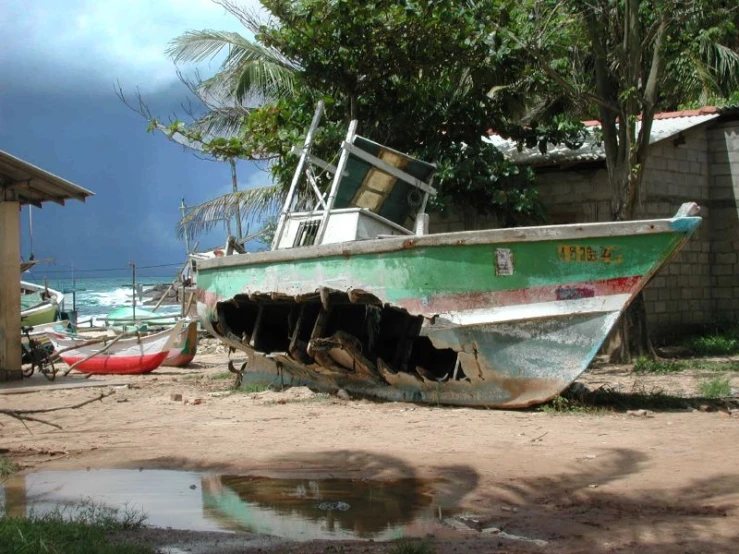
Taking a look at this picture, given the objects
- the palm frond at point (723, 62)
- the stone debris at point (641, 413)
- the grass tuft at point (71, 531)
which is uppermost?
the palm frond at point (723, 62)

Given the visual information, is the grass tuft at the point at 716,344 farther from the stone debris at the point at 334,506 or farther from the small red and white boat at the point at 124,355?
the stone debris at the point at 334,506

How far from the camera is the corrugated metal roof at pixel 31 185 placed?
41.7 feet

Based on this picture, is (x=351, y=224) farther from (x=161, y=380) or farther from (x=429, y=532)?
(x=429, y=532)

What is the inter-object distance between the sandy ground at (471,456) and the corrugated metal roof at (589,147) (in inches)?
189

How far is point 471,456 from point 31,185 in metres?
8.84

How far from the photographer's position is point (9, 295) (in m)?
12.7

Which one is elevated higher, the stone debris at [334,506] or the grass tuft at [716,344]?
the grass tuft at [716,344]

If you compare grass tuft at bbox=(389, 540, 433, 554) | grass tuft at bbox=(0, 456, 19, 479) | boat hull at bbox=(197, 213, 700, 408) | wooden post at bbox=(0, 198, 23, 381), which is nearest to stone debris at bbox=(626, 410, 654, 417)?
boat hull at bbox=(197, 213, 700, 408)

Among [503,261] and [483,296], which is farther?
[483,296]

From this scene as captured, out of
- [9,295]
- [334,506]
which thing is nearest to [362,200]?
[9,295]

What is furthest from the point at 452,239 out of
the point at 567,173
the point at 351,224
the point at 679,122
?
the point at 679,122

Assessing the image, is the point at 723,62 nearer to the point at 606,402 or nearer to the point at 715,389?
the point at 715,389

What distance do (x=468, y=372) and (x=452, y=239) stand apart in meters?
1.35

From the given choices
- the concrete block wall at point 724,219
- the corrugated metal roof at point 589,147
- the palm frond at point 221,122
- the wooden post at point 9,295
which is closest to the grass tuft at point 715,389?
the corrugated metal roof at point 589,147
